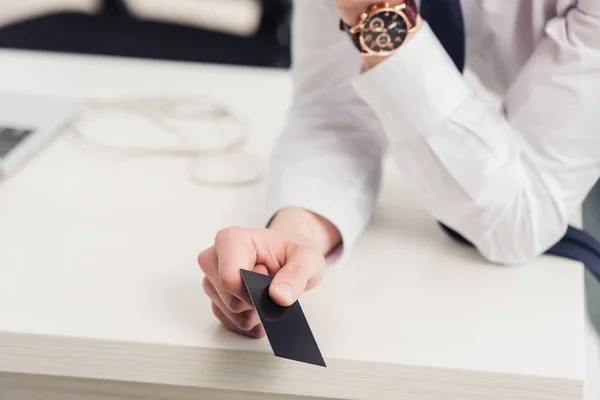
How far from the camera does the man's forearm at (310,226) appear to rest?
528 millimetres

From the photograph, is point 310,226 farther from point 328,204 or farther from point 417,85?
point 417,85

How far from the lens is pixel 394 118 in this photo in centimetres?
51

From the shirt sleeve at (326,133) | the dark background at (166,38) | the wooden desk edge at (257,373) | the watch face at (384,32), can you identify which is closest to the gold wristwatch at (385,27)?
the watch face at (384,32)

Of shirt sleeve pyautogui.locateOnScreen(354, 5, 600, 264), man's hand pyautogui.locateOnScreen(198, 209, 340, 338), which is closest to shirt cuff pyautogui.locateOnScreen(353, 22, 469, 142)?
shirt sleeve pyautogui.locateOnScreen(354, 5, 600, 264)

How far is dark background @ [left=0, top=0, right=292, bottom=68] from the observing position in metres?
1.38

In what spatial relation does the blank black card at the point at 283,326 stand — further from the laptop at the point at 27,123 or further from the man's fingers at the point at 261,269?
the laptop at the point at 27,123

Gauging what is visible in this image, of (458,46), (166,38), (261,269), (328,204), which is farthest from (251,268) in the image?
(166,38)

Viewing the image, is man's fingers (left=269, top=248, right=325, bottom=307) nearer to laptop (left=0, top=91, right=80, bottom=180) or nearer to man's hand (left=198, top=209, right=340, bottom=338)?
man's hand (left=198, top=209, right=340, bottom=338)

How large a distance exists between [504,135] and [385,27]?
120 millimetres

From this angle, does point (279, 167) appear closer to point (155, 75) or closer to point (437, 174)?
point (437, 174)

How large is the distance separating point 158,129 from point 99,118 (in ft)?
0.26

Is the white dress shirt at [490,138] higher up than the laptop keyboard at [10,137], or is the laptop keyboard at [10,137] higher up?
the white dress shirt at [490,138]

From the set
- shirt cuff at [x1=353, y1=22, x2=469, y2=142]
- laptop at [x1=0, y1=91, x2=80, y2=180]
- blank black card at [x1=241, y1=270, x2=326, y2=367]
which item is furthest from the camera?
laptop at [x1=0, y1=91, x2=80, y2=180]

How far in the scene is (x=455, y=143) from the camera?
509 millimetres
